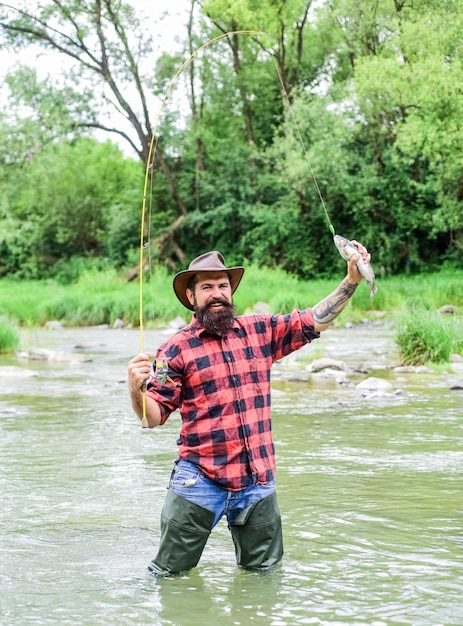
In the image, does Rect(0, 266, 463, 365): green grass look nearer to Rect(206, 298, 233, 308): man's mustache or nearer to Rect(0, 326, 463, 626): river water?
Rect(0, 326, 463, 626): river water

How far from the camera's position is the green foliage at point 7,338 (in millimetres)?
15633

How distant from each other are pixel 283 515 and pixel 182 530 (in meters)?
1.61

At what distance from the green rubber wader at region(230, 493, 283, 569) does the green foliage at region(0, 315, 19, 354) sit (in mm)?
12093

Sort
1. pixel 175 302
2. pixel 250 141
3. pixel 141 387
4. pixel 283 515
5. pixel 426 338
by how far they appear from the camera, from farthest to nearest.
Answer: pixel 250 141, pixel 175 302, pixel 426 338, pixel 283 515, pixel 141 387

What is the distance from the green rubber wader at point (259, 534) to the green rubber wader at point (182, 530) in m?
0.15

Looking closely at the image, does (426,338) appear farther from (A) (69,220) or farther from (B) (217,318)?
(A) (69,220)

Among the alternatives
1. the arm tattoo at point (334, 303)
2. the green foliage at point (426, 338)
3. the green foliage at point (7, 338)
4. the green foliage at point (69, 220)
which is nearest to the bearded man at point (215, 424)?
the arm tattoo at point (334, 303)

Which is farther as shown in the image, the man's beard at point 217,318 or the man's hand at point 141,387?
the man's beard at point 217,318

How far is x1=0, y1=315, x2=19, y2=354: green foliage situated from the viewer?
1563cm

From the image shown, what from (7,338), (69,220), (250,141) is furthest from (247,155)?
(7,338)

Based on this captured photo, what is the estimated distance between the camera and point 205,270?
154 inches

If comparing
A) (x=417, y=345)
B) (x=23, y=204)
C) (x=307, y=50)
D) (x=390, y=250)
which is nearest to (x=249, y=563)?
(x=417, y=345)

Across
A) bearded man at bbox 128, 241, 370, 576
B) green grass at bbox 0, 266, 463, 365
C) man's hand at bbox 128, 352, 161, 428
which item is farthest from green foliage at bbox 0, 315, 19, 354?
man's hand at bbox 128, 352, 161, 428

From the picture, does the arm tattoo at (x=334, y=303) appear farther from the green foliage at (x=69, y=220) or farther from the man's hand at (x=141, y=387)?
the green foliage at (x=69, y=220)
